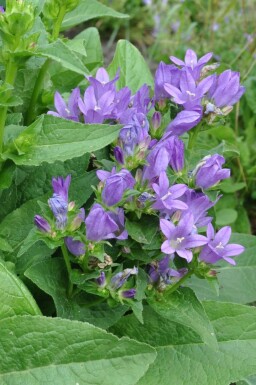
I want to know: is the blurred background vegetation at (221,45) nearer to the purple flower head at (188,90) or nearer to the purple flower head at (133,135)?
the purple flower head at (188,90)

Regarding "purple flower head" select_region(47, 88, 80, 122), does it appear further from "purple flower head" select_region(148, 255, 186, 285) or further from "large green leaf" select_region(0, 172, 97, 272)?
"purple flower head" select_region(148, 255, 186, 285)

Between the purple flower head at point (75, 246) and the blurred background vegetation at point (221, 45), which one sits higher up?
the purple flower head at point (75, 246)

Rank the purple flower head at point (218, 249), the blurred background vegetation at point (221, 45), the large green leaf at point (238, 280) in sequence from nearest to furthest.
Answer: the purple flower head at point (218, 249), the large green leaf at point (238, 280), the blurred background vegetation at point (221, 45)

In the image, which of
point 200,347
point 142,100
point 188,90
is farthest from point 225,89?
point 200,347

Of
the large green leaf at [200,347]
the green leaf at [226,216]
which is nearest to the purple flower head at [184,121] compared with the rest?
the large green leaf at [200,347]

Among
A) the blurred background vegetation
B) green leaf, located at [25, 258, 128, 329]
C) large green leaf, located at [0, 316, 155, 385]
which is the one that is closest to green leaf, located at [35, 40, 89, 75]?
green leaf, located at [25, 258, 128, 329]

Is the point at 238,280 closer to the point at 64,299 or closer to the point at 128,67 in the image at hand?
the point at 64,299
